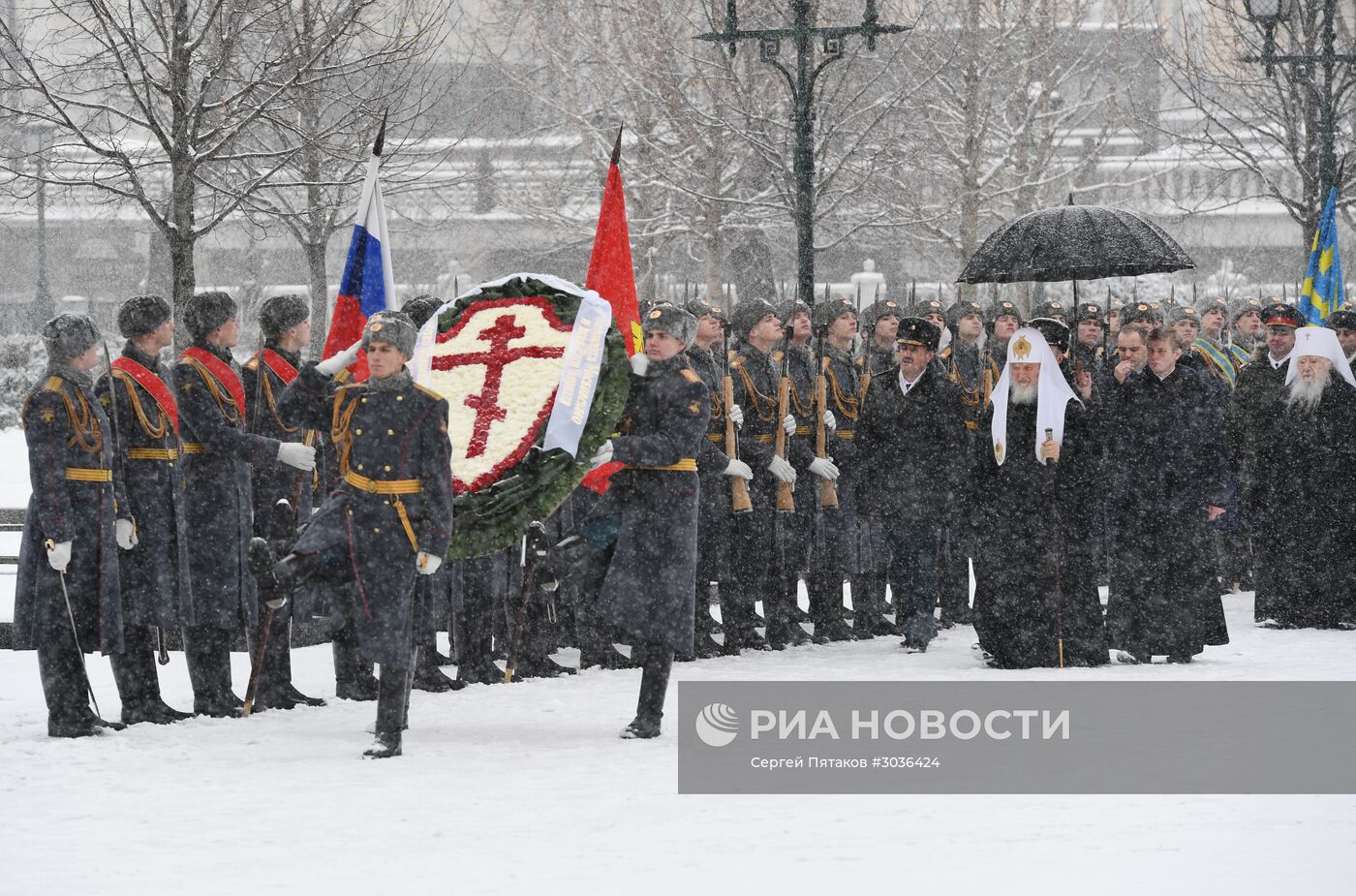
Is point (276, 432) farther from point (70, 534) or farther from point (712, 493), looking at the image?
point (712, 493)

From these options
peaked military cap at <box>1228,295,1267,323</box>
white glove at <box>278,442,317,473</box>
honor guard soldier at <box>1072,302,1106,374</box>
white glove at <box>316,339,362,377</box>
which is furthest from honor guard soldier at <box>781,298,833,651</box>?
peaked military cap at <box>1228,295,1267,323</box>

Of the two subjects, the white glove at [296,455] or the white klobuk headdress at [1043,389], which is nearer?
the white glove at [296,455]

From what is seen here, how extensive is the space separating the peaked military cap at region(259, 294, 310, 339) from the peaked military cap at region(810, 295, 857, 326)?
400cm

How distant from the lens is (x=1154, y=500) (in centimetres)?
1165

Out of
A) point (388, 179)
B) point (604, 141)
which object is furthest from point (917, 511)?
point (604, 141)

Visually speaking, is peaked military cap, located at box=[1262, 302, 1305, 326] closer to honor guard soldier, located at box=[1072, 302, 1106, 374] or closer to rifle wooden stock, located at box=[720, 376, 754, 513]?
honor guard soldier, located at box=[1072, 302, 1106, 374]

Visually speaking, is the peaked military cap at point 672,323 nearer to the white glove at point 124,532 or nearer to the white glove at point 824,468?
the white glove at point 124,532

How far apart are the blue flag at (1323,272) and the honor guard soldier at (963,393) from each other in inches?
142

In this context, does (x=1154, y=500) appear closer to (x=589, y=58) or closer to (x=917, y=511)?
(x=917, y=511)

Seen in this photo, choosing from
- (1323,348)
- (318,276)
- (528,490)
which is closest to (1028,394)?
(1323,348)

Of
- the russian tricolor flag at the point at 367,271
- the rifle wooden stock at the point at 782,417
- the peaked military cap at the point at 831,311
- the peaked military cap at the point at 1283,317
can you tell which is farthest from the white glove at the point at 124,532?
the peaked military cap at the point at 1283,317

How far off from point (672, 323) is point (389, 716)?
2.18 m

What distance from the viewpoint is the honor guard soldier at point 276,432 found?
9828mm

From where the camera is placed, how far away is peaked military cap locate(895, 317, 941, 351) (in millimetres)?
12250
